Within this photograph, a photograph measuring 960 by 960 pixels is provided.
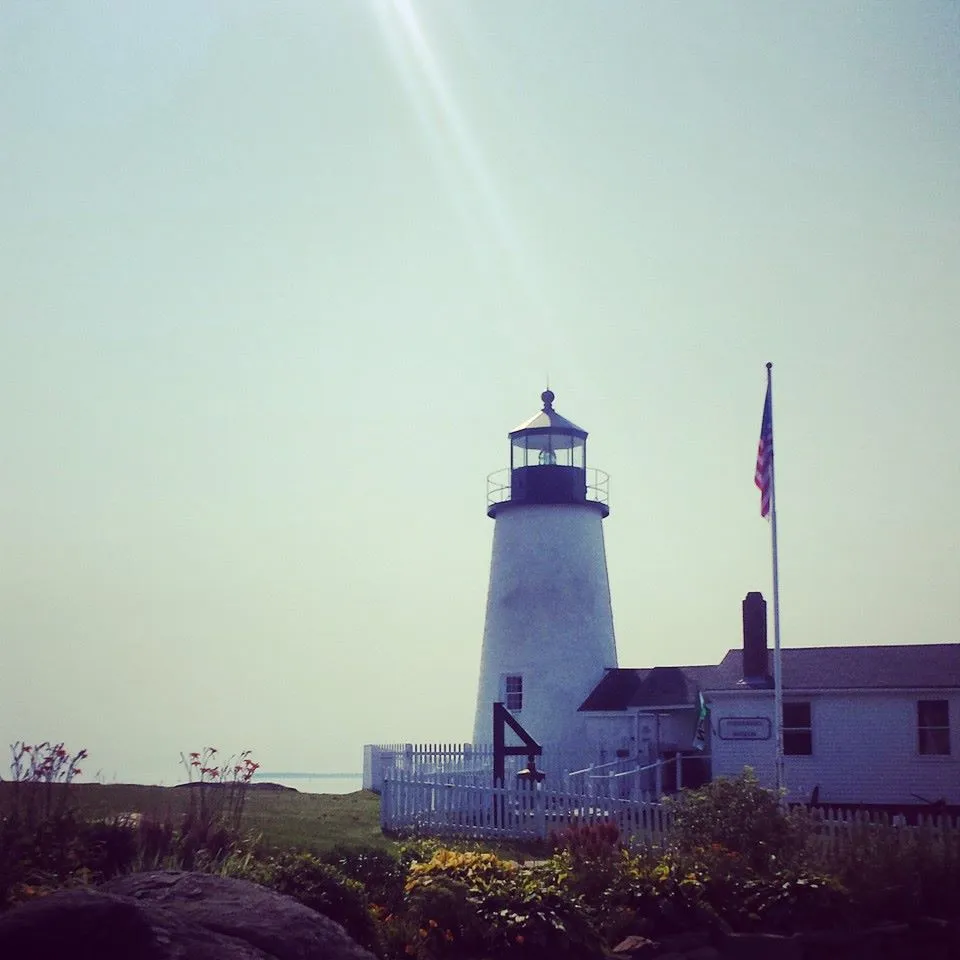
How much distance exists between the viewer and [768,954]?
12.0 meters

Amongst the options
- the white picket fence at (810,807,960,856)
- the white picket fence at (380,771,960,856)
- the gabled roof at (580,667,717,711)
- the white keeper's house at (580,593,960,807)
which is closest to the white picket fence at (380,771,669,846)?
the white picket fence at (380,771,960,856)

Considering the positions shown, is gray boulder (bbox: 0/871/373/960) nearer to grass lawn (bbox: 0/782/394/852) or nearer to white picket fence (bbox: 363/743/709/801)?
grass lawn (bbox: 0/782/394/852)

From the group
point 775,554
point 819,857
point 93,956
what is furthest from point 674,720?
point 93,956

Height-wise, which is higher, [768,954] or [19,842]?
[19,842]

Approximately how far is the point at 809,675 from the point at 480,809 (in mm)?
9646

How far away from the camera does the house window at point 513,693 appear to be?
3291 centimetres

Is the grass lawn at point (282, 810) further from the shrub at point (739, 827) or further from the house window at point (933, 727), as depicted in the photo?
the house window at point (933, 727)

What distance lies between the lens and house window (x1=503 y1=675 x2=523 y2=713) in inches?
1296

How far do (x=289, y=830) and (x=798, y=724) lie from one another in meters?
Result: 14.2

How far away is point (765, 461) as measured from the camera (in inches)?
960

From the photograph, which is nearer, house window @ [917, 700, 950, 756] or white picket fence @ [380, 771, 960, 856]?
white picket fence @ [380, 771, 960, 856]

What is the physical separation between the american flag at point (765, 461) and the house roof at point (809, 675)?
587cm

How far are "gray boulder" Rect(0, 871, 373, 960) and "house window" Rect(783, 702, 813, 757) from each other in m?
21.0

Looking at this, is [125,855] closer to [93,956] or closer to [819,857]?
[93,956]
